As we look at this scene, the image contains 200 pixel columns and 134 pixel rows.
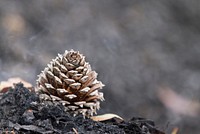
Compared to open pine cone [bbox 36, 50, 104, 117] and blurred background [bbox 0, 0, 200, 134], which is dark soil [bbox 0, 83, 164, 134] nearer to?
open pine cone [bbox 36, 50, 104, 117]

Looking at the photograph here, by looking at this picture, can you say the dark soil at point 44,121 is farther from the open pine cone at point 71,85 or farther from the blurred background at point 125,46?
the blurred background at point 125,46

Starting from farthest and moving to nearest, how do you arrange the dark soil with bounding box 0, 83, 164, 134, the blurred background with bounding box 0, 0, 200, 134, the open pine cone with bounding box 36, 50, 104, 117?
the blurred background with bounding box 0, 0, 200, 134, the open pine cone with bounding box 36, 50, 104, 117, the dark soil with bounding box 0, 83, 164, 134

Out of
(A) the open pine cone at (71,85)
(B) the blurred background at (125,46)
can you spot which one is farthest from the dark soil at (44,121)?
(B) the blurred background at (125,46)

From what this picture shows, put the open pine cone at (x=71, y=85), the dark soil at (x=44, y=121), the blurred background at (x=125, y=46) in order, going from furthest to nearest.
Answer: the blurred background at (x=125, y=46)
the open pine cone at (x=71, y=85)
the dark soil at (x=44, y=121)

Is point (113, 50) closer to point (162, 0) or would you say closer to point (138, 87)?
point (138, 87)

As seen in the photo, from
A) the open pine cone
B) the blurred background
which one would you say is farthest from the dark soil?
the blurred background

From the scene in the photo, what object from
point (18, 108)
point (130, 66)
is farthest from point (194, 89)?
point (18, 108)

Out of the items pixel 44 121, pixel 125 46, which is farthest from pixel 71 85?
pixel 125 46
